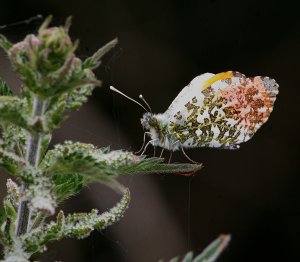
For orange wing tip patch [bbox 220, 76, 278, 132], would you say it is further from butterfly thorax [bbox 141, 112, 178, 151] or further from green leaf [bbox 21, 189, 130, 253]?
green leaf [bbox 21, 189, 130, 253]

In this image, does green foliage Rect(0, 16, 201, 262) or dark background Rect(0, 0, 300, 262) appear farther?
dark background Rect(0, 0, 300, 262)

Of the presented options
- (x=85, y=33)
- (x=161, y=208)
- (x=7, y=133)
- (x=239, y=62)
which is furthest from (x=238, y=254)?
(x=7, y=133)

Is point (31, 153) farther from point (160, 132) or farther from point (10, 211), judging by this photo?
point (160, 132)

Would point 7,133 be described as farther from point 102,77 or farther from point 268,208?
point 268,208

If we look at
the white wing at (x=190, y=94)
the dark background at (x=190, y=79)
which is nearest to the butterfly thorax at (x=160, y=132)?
the white wing at (x=190, y=94)

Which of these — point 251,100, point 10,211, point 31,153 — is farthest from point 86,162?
point 251,100

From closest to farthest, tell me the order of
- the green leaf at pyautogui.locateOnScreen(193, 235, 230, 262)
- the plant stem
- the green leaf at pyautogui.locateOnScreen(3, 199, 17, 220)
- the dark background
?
1. the green leaf at pyautogui.locateOnScreen(193, 235, 230, 262)
2. the plant stem
3. the green leaf at pyautogui.locateOnScreen(3, 199, 17, 220)
4. the dark background

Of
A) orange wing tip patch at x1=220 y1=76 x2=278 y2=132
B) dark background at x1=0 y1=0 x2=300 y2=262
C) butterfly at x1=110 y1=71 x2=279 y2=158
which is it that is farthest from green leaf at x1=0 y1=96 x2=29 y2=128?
dark background at x1=0 y1=0 x2=300 y2=262
